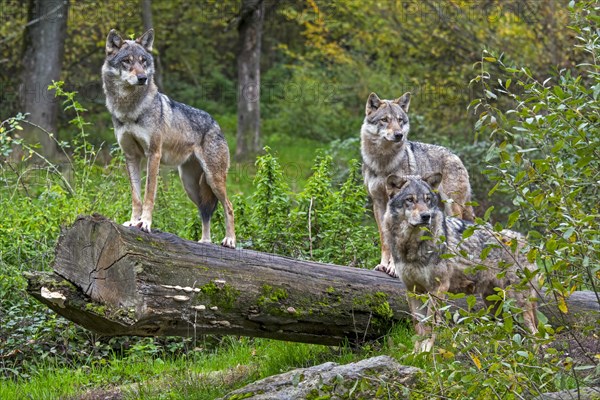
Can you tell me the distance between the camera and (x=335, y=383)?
6.09 meters

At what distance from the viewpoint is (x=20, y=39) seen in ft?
79.9

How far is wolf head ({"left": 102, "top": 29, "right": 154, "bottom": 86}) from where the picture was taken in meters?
8.05

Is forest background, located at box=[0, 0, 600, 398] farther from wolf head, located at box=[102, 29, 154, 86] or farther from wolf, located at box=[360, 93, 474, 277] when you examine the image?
wolf head, located at box=[102, 29, 154, 86]

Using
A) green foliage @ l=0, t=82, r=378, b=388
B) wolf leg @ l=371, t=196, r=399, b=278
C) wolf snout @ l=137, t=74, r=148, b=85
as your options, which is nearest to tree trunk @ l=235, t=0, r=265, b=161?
green foliage @ l=0, t=82, r=378, b=388

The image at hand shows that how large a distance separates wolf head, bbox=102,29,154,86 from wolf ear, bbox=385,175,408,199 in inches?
100

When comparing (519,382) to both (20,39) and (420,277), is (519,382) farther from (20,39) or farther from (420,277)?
(20,39)

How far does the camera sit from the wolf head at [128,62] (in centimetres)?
805

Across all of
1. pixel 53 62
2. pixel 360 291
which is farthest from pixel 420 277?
pixel 53 62

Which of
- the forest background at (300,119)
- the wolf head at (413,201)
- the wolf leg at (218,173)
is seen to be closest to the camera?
the forest background at (300,119)

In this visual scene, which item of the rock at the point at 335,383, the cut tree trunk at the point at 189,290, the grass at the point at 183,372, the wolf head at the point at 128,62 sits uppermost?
the wolf head at the point at 128,62

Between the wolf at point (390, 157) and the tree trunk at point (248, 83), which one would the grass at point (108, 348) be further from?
the tree trunk at point (248, 83)

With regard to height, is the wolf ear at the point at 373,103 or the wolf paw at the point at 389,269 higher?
the wolf ear at the point at 373,103

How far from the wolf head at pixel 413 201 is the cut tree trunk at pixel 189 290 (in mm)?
852

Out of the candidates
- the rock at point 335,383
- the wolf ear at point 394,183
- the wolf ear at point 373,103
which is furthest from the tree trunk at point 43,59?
the rock at point 335,383
